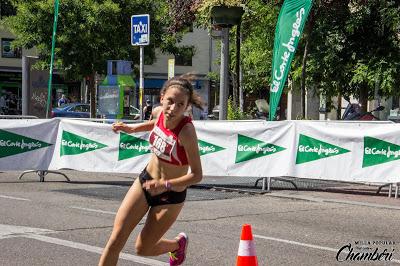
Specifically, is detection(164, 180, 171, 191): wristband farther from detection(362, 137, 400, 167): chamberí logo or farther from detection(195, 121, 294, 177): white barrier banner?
detection(195, 121, 294, 177): white barrier banner

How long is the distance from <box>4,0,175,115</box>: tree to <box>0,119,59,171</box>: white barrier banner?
49.0 feet

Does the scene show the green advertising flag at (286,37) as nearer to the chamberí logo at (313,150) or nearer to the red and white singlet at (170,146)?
the chamberí logo at (313,150)

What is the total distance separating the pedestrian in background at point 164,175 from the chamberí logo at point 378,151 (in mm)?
7395

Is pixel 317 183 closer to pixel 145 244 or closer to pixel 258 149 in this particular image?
pixel 258 149

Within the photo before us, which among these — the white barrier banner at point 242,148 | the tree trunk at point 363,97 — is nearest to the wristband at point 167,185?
the white barrier banner at point 242,148

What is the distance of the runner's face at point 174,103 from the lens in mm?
4918

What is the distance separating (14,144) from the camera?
13406 millimetres

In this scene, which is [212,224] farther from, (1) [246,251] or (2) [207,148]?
(2) [207,148]

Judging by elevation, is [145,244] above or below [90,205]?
above

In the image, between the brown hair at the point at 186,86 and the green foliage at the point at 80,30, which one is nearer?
the brown hair at the point at 186,86

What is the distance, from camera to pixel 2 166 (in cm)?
1330

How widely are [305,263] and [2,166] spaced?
8.57 m

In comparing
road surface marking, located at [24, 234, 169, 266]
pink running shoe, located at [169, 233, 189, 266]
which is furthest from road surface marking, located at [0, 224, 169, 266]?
pink running shoe, located at [169, 233, 189, 266]

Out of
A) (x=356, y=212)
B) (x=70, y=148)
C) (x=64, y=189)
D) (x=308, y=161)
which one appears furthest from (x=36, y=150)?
(x=356, y=212)
